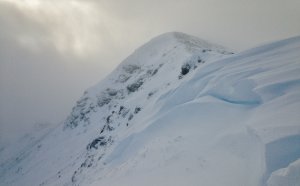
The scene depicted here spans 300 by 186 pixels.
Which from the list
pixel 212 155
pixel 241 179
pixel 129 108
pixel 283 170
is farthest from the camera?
pixel 129 108

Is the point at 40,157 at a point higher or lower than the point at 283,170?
lower

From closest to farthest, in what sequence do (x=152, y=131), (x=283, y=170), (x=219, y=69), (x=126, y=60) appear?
(x=283, y=170) < (x=152, y=131) < (x=219, y=69) < (x=126, y=60)

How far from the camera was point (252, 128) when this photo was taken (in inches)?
649

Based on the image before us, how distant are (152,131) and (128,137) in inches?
136

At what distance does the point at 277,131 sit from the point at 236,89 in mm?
6836

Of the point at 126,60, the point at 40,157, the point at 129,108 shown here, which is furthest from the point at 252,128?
the point at 40,157

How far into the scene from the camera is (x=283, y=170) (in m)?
12.7

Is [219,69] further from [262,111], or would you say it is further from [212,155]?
[212,155]

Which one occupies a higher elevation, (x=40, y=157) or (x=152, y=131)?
(x=152, y=131)

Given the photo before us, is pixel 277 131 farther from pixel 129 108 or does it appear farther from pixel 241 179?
pixel 129 108

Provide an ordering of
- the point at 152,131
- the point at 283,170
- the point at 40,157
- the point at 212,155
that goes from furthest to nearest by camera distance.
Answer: the point at 40,157, the point at 152,131, the point at 212,155, the point at 283,170

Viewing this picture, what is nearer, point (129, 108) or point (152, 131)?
point (152, 131)

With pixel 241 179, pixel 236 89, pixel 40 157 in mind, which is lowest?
pixel 40 157

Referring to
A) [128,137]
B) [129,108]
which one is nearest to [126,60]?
[129,108]
